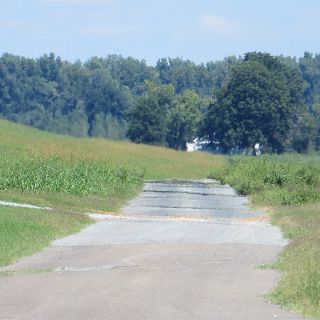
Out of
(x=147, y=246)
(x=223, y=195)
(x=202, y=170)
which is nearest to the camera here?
(x=147, y=246)

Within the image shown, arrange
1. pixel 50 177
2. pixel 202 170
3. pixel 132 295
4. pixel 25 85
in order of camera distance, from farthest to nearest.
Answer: pixel 25 85
pixel 202 170
pixel 50 177
pixel 132 295

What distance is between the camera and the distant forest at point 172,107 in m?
124

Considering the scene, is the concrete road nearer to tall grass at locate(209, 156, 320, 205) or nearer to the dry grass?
tall grass at locate(209, 156, 320, 205)

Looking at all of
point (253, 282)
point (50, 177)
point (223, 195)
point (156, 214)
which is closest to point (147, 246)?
point (253, 282)

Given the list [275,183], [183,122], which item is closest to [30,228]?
[275,183]

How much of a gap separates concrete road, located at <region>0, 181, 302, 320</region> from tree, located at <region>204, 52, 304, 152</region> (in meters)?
94.8

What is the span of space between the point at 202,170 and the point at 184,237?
6449cm

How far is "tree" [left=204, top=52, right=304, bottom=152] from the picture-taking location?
124000 millimetres

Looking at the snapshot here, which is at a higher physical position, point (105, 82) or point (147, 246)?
point (105, 82)

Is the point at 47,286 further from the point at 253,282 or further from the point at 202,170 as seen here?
the point at 202,170

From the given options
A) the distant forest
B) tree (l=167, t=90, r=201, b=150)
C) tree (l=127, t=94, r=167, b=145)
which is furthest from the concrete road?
tree (l=167, t=90, r=201, b=150)

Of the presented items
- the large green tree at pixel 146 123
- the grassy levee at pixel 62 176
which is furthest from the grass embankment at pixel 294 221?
the large green tree at pixel 146 123

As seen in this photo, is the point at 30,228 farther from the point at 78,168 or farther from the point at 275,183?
the point at 78,168

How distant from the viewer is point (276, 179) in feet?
177
